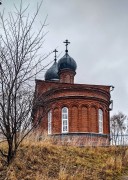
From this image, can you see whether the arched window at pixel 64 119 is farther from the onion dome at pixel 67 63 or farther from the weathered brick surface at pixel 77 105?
the onion dome at pixel 67 63

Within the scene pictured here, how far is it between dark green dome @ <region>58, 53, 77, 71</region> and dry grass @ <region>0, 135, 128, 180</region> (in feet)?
67.5

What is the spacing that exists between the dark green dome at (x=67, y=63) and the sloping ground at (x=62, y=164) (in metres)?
20.6

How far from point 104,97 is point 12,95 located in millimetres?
22249

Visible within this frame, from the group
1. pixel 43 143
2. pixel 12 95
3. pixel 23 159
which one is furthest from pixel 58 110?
pixel 12 95

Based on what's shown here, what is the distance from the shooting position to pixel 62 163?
1184 cm

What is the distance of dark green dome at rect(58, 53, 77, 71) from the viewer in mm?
35181

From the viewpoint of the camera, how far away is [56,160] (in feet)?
39.9

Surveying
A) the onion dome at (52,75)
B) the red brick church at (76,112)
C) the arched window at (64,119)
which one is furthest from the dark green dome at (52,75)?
the arched window at (64,119)

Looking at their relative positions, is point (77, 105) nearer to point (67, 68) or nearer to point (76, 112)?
point (76, 112)

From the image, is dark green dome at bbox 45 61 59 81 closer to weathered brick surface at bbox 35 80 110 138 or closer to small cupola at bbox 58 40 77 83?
small cupola at bbox 58 40 77 83

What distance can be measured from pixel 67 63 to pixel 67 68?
60cm

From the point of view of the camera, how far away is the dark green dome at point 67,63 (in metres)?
35.2

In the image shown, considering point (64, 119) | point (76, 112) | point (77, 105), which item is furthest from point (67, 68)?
point (64, 119)

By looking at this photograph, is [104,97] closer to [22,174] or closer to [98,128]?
[98,128]
